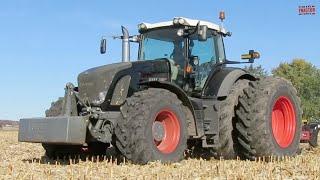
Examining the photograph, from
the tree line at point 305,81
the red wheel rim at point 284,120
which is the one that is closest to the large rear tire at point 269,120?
the red wheel rim at point 284,120

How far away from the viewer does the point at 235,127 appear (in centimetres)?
841

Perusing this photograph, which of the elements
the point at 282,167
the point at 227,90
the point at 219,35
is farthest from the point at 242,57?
the point at 282,167

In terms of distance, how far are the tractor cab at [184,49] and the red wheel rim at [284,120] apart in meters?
1.32

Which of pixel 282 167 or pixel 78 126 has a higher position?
pixel 78 126

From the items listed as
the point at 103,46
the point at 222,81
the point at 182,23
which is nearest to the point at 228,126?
the point at 222,81

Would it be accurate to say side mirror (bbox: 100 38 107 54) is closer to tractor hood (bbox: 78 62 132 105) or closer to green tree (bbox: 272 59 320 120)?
tractor hood (bbox: 78 62 132 105)

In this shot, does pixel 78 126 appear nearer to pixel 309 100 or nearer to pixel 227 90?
pixel 227 90

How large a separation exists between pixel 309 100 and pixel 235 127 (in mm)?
51074

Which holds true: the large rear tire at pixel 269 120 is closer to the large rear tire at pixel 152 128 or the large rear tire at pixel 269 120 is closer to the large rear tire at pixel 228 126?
the large rear tire at pixel 228 126

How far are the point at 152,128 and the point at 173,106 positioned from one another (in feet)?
1.70

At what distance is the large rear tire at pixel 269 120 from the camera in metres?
8.07

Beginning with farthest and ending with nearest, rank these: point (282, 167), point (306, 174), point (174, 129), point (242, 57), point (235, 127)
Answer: point (242, 57) < point (235, 127) < point (174, 129) < point (282, 167) < point (306, 174)

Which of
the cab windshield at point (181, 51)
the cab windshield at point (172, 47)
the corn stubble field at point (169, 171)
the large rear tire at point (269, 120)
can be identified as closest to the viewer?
the corn stubble field at point (169, 171)

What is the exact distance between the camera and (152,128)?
7316 mm
